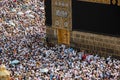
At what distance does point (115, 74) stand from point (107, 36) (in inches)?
164

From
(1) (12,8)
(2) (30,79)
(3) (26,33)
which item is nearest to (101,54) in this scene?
(2) (30,79)

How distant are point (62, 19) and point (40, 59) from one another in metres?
3.98

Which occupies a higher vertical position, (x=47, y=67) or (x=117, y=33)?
(x=117, y=33)

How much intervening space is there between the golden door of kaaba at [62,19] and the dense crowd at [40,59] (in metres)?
0.81

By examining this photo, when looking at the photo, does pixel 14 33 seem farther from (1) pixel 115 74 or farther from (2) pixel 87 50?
(1) pixel 115 74

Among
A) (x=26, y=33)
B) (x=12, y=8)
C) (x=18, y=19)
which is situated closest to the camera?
(x=26, y=33)

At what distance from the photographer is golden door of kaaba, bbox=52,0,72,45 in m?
36.5

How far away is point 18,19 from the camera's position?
150ft

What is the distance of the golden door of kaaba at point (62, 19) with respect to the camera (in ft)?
120

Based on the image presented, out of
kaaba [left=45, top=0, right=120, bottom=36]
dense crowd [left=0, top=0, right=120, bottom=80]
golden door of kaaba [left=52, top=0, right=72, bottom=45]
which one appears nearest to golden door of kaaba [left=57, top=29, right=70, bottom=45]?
golden door of kaaba [left=52, top=0, right=72, bottom=45]

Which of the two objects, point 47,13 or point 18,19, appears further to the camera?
point 18,19

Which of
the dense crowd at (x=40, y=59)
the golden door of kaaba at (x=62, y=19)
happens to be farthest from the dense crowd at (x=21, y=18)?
the golden door of kaaba at (x=62, y=19)

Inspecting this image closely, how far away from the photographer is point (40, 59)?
115ft

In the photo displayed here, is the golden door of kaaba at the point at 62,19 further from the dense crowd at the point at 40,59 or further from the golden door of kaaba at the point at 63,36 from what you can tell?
the dense crowd at the point at 40,59
